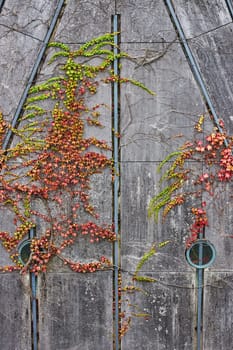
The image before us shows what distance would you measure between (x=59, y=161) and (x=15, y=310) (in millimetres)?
1828

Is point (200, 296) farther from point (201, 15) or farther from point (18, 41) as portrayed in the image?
point (18, 41)

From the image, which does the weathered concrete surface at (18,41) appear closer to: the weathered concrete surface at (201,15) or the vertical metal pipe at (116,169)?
the vertical metal pipe at (116,169)

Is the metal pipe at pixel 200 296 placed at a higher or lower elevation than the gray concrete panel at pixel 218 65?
lower

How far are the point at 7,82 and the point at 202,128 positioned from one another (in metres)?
2.25

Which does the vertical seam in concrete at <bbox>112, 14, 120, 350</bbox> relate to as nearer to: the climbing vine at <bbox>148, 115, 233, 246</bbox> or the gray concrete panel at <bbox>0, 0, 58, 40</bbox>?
the climbing vine at <bbox>148, 115, 233, 246</bbox>

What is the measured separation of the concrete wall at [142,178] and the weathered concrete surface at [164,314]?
1cm

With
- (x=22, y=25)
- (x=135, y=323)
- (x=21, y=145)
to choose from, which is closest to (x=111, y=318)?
(x=135, y=323)

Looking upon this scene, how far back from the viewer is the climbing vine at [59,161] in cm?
400

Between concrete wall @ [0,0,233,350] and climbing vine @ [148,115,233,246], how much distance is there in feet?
0.34

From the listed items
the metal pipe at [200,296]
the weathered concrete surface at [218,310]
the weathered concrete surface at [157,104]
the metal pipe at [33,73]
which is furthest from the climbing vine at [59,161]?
the weathered concrete surface at [218,310]

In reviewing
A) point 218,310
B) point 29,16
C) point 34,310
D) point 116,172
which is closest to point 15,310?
point 34,310

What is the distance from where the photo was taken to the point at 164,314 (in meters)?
4.19

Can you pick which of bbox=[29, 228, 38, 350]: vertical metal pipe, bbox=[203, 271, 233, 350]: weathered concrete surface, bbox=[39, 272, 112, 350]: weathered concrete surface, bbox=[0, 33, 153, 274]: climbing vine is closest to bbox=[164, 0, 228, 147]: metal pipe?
bbox=[0, 33, 153, 274]: climbing vine

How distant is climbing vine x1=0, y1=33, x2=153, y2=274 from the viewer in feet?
13.1
